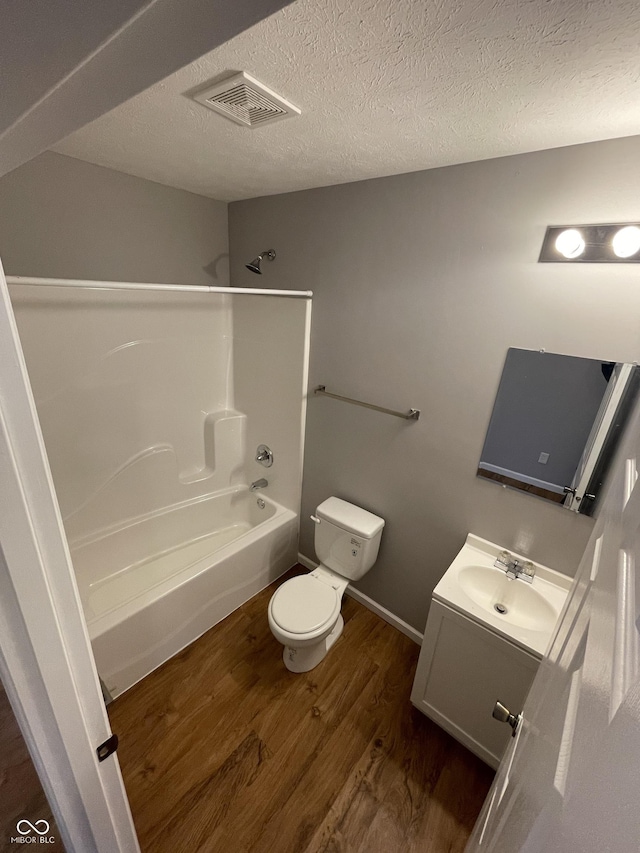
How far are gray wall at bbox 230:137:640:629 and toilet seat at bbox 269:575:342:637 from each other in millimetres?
391

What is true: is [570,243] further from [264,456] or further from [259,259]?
[264,456]

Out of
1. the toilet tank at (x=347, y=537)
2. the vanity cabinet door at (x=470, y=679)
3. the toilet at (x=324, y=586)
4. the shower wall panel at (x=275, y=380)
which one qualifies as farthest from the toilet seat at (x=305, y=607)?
the shower wall panel at (x=275, y=380)

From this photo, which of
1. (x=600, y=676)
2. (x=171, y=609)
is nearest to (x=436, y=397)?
(x=600, y=676)

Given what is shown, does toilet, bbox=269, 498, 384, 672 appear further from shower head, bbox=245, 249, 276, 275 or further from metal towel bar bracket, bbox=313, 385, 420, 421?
shower head, bbox=245, 249, 276, 275

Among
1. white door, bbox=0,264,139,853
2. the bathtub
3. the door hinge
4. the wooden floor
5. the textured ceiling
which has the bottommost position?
the wooden floor

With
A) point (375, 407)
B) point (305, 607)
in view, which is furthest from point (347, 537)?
point (375, 407)

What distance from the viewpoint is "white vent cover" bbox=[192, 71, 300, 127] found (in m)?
0.89

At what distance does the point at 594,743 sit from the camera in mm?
355

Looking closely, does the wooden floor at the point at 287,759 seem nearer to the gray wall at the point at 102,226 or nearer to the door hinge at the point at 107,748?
the door hinge at the point at 107,748

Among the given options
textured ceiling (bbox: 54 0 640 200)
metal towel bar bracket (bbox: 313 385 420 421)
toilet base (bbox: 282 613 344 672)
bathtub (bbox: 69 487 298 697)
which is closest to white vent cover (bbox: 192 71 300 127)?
textured ceiling (bbox: 54 0 640 200)

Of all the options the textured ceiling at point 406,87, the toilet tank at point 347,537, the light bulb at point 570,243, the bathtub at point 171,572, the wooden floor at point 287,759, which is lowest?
the wooden floor at point 287,759

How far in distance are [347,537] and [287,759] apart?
3.13 feet

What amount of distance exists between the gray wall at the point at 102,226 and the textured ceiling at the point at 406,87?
213 mm

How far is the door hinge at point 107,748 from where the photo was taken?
29.5 inches
